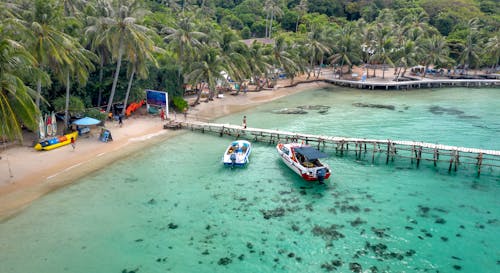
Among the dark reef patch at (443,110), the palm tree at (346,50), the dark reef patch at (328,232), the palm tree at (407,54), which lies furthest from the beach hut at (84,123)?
the palm tree at (407,54)

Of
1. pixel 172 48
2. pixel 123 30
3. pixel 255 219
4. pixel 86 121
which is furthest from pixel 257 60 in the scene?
pixel 255 219

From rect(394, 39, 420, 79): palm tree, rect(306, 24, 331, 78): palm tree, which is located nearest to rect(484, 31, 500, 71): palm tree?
rect(394, 39, 420, 79): palm tree

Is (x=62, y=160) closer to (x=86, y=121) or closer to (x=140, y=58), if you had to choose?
(x=86, y=121)

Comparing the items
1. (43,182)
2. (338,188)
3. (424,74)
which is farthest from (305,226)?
(424,74)

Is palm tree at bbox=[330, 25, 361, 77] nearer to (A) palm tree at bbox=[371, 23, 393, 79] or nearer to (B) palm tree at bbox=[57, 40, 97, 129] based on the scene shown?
(A) palm tree at bbox=[371, 23, 393, 79]

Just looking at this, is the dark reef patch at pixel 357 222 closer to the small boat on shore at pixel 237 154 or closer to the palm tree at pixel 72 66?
the small boat on shore at pixel 237 154
